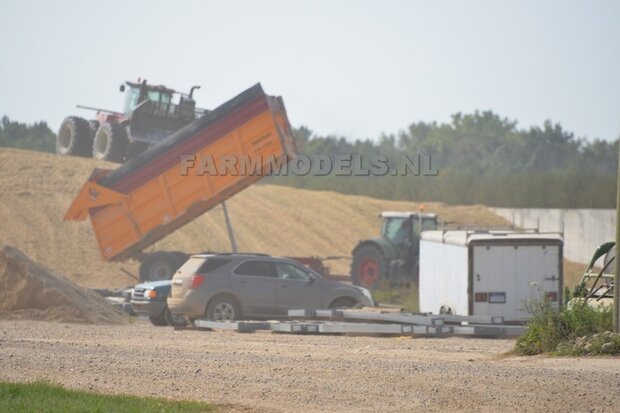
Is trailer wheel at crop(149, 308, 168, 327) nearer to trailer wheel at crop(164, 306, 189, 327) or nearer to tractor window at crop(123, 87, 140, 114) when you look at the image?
trailer wheel at crop(164, 306, 189, 327)

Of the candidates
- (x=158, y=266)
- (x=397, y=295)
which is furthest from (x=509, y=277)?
(x=158, y=266)

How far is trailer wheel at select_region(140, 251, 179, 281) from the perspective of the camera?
3088 centimetres

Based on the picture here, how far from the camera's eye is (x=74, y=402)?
11.0 meters

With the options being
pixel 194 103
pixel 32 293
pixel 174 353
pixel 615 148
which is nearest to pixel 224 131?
pixel 32 293

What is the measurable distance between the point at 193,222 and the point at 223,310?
68.5 feet

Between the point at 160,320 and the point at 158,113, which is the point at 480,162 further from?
the point at 160,320

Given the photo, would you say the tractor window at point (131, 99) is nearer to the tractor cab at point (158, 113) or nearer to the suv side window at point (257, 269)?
the tractor cab at point (158, 113)

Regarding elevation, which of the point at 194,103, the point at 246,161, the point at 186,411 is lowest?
the point at 186,411

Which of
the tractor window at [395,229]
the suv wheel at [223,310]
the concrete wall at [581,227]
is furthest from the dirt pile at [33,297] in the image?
the concrete wall at [581,227]

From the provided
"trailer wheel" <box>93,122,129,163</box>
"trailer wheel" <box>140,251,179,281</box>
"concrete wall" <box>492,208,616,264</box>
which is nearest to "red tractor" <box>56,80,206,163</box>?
"trailer wheel" <box>93,122,129,163</box>

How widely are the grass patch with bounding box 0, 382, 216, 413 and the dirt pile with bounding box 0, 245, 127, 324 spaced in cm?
1165

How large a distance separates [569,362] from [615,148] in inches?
3109

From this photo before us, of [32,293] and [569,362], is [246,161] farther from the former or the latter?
[569,362]

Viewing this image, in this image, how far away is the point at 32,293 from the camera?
77.2 ft
